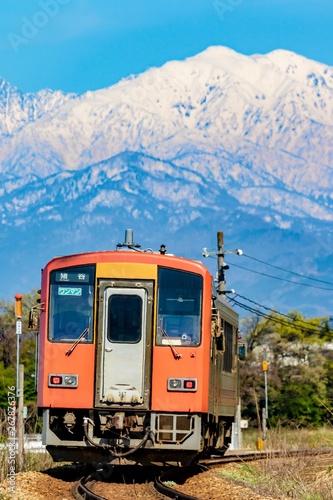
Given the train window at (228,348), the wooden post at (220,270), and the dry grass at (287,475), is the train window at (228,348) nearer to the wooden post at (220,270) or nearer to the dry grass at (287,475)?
the dry grass at (287,475)

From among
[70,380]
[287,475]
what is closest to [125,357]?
[70,380]

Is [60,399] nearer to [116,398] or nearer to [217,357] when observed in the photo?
[116,398]

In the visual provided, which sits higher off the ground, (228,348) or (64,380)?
(228,348)

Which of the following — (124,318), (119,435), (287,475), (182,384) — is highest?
(124,318)

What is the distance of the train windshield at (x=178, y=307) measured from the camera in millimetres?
15812

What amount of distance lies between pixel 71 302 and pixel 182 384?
6.34ft

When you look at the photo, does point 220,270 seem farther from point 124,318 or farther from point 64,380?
point 64,380

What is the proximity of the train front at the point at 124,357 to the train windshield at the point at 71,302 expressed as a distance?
0.01 meters

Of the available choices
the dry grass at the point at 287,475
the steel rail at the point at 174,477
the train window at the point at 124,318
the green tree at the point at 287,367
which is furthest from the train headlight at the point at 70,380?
the green tree at the point at 287,367

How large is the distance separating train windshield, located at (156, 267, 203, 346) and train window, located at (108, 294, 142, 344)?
31cm

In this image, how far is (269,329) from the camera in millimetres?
69062

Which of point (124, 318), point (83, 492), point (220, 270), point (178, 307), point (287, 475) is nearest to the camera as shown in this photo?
point (83, 492)

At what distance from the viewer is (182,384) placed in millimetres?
15664

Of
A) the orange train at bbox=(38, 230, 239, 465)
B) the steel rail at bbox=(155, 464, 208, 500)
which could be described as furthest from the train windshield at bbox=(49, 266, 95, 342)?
the steel rail at bbox=(155, 464, 208, 500)
